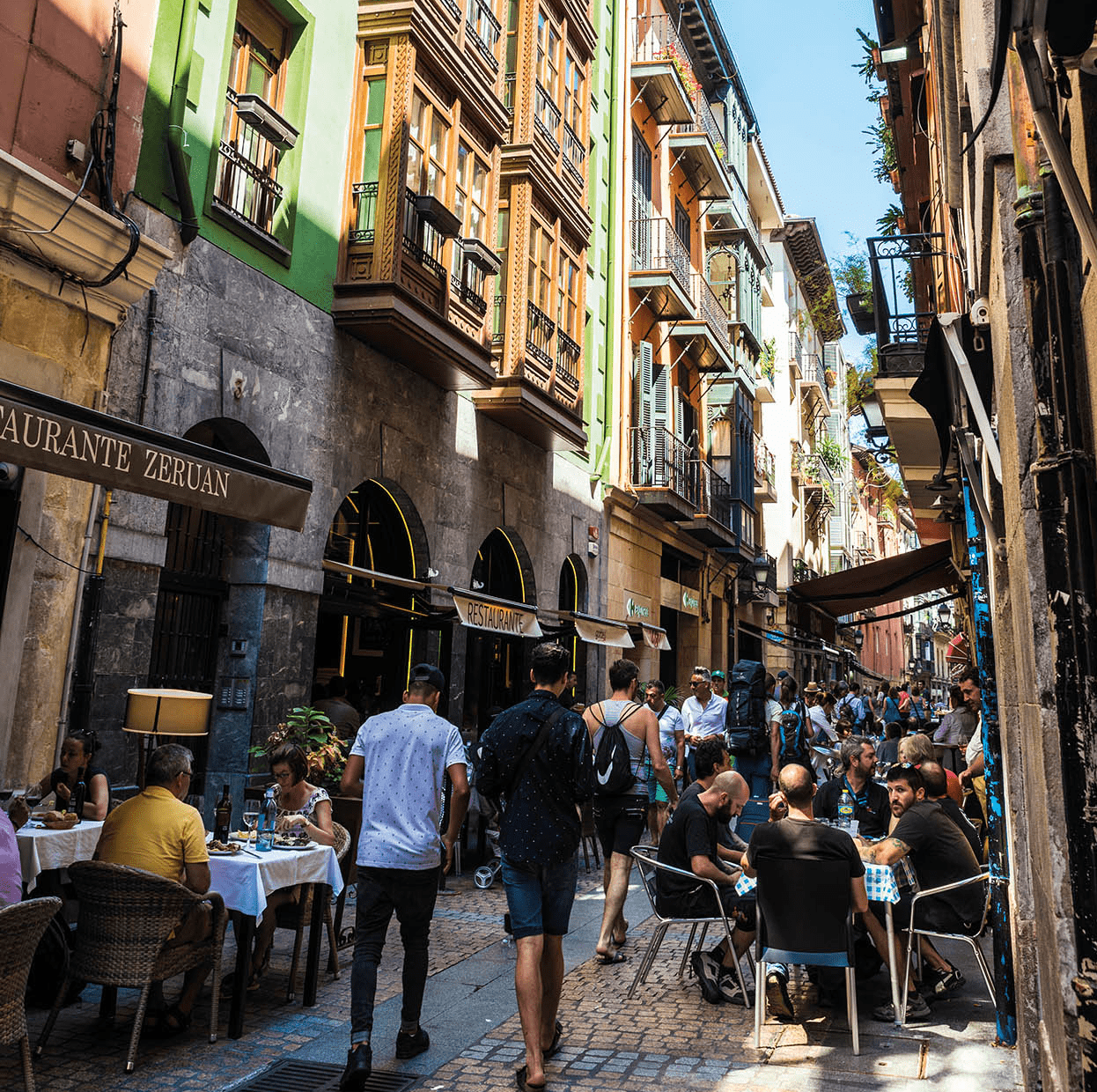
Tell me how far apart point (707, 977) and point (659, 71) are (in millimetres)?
20084

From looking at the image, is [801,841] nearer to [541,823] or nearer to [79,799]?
[541,823]

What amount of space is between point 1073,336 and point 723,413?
947 inches

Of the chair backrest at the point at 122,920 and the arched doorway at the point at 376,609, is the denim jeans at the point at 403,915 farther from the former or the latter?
the arched doorway at the point at 376,609

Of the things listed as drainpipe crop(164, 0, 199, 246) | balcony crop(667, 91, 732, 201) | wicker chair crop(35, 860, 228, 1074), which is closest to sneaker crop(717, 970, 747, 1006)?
wicker chair crop(35, 860, 228, 1074)

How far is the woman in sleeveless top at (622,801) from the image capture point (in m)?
6.93

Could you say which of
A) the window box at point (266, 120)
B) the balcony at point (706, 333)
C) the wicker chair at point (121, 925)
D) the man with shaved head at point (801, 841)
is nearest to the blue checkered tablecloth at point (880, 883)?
the man with shaved head at point (801, 841)

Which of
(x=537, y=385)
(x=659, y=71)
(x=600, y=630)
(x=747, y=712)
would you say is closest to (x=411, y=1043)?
(x=747, y=712)

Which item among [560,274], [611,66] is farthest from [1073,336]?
[611,66]

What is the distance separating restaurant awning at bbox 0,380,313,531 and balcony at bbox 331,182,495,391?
543 centimetres

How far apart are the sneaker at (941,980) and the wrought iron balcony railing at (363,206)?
947 cm

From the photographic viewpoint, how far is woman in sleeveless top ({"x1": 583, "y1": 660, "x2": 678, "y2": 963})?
693 cm

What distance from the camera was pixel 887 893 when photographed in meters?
5.71

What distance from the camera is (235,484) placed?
231 inches

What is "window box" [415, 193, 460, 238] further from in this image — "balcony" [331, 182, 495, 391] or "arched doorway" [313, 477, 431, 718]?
"arched doorway" [313, 477, 431, 718]
